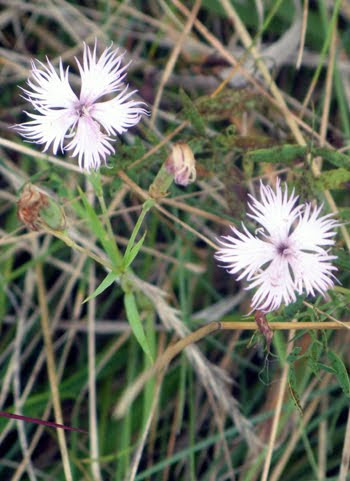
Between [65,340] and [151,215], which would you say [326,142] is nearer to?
[151,215]

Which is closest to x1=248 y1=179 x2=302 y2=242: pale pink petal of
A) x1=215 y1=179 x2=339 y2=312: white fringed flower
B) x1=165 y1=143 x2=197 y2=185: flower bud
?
x1=215 y1=179 x2=339 y2=312: white fringed flower

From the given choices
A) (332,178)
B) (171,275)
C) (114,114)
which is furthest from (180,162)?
(171,275)

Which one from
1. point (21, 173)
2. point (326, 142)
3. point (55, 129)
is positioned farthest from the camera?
point (21, 173)

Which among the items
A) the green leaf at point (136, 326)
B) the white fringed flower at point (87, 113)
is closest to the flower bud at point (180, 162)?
the white fringed flower at point (87, 113)

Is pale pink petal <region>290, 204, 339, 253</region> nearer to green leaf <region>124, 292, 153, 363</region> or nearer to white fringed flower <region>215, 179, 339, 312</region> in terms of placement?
white fringed flower <region>215, 179, 339, 312</region>

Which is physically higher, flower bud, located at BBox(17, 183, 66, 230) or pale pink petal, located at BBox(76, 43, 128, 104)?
pale pink petal, located at BBox(76, 43, 128, 104)

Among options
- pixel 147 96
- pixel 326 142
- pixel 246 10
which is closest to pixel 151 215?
pixel 147 96

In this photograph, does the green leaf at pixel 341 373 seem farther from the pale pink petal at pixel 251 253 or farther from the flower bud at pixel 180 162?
the flower bud at pixel 180 162
